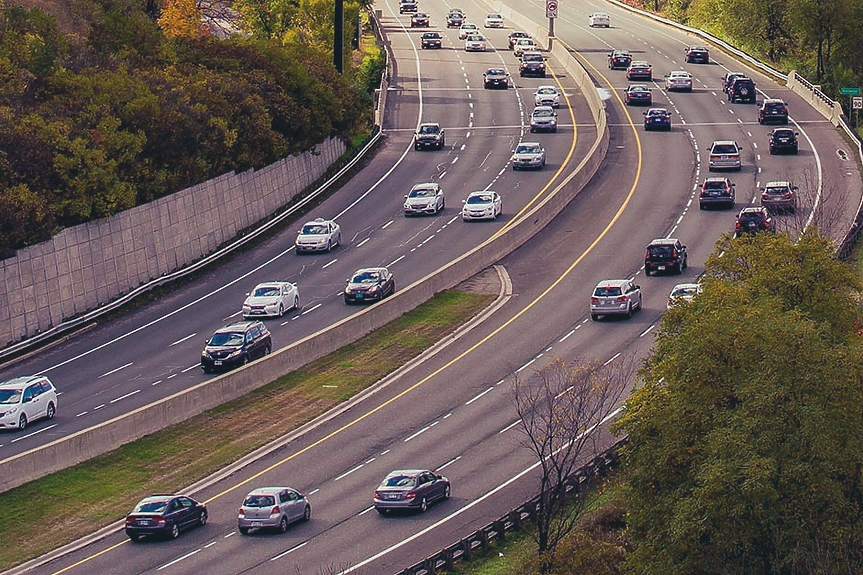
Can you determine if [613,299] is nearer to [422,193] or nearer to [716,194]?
[716,194]

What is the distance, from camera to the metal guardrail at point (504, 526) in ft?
159

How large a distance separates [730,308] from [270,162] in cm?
4994

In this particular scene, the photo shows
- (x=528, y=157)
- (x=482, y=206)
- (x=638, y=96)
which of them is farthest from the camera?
(x=638, y=96)

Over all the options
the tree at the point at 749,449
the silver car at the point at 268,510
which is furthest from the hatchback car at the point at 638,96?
the tree at the point at 749,449

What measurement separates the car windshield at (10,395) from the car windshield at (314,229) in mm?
26487

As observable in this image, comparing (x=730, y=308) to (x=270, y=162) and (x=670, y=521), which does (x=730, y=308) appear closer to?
(x=670, y=521)

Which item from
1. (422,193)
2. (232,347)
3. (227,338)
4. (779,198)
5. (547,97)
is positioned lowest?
Answer: (232,347)

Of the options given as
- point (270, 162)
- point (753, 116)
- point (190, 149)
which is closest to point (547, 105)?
point (753, 116)

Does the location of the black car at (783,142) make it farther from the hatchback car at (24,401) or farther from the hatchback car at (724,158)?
the hatchback car at (24,401)

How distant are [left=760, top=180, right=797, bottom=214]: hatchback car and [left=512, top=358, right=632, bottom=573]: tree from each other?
872 inches

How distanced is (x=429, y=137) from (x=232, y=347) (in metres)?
41.3

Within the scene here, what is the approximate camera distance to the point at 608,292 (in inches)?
2763

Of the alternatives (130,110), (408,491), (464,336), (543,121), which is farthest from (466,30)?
(408,491)

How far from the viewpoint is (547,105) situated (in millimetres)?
114750
